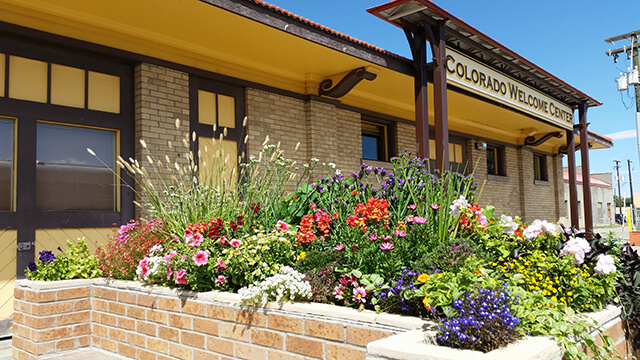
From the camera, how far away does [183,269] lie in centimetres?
375

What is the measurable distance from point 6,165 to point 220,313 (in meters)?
3.49

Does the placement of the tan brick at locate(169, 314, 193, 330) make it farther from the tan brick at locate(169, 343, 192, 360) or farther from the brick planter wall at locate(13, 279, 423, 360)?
the tan brick at locate(169, 343, 192, 360)

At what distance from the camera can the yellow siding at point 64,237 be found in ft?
18.3

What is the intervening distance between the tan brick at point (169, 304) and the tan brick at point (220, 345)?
396 mm

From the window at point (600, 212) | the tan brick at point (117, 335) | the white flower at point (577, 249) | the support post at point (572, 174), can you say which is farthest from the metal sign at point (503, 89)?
the window at point (600, 212)

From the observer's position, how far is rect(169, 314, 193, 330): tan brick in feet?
11.8

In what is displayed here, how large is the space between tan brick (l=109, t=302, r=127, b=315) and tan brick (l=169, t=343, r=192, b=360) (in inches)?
27.4

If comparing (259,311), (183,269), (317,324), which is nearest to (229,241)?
(183,269)

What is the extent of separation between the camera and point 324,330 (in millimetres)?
2814

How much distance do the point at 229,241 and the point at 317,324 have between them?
1.23m

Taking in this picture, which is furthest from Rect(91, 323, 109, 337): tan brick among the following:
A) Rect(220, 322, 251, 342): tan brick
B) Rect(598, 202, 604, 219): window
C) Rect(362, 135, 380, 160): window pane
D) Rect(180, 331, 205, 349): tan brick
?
Rect(598, 202, 604, 219): window

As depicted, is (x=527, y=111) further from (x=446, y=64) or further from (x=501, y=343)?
(x=501, y=343)

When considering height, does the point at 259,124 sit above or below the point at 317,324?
above

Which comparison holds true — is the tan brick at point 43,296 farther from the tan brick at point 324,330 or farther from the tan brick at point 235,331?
the tan brick at point 324,330
